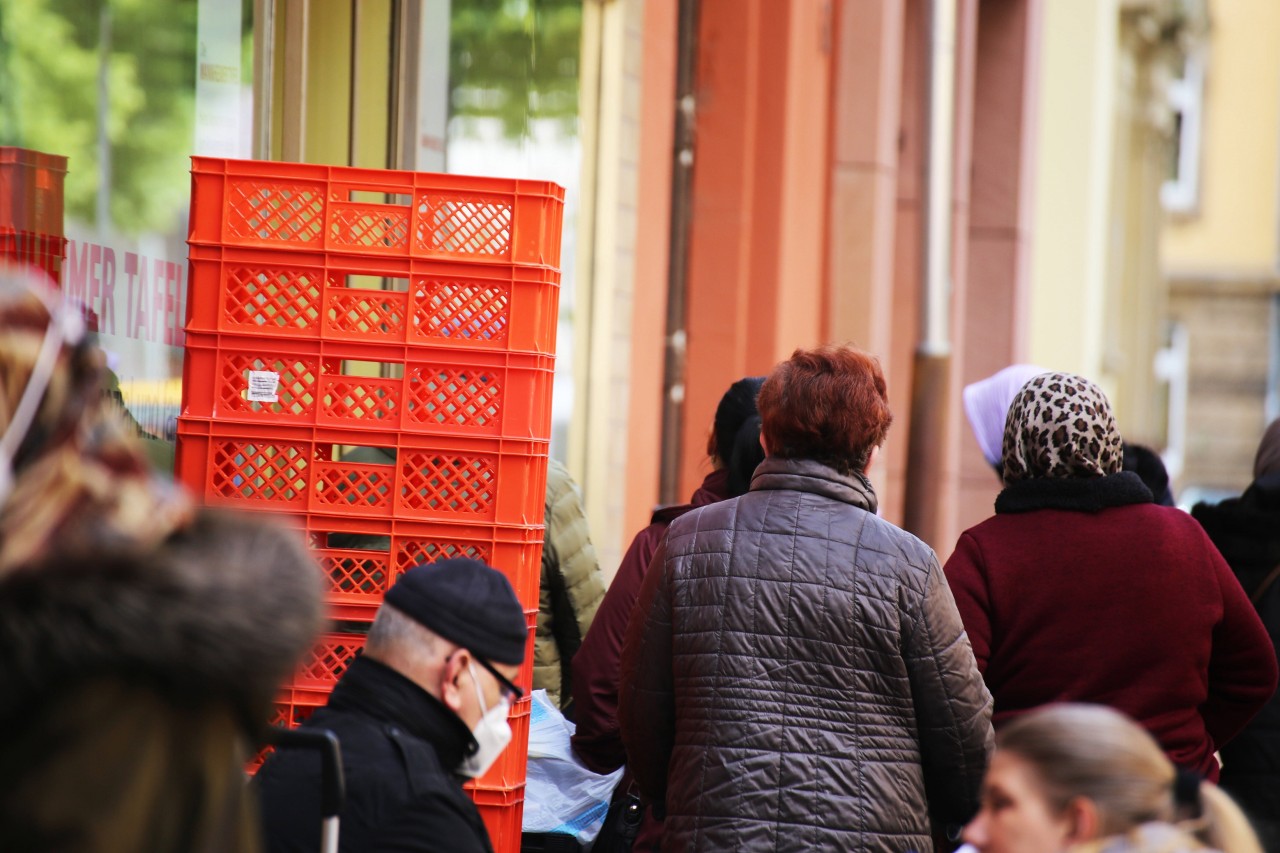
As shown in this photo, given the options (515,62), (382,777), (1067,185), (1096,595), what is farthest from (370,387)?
(1067,185)

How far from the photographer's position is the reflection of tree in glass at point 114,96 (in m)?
4.84

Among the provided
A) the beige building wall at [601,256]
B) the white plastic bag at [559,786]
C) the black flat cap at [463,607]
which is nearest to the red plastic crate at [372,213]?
the black flat cap at [463,607]

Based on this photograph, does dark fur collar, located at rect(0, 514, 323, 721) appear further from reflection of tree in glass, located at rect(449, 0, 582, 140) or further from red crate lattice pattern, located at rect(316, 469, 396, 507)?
reflection of tree in glass, located at rect(449, 0, 582, 140)

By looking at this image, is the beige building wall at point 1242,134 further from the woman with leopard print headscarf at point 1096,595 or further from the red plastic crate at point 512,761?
the red plastic crate at point 512,761

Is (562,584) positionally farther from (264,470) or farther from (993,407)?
(264,470)

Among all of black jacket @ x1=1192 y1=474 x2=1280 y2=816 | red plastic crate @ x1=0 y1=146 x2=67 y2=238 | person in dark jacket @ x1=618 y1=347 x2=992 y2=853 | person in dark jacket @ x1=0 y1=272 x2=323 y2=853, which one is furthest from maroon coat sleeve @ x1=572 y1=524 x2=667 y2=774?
person in dark jacket @ x1=0 y1=272 x2=323 y2=853

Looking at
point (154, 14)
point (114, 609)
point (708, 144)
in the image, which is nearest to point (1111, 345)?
point (708, 144)

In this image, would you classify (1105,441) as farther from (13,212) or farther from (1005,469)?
(13,212)

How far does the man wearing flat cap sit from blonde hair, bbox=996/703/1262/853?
3.15ft

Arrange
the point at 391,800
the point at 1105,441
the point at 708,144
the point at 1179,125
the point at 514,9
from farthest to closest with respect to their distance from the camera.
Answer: the point at 1179,125, the point at 708,144, the point at 514,9, the point at 1105,441, the point at 391,800

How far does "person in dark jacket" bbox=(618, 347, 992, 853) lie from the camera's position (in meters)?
3.68

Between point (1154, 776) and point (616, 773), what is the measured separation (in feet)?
6.96

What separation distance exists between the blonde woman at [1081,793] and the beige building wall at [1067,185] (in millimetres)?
14381

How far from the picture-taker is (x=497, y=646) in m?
3.25
